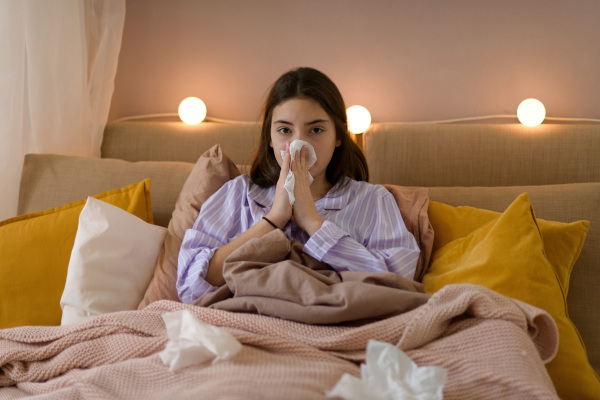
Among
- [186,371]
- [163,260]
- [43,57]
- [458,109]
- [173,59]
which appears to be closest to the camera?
[186,371]

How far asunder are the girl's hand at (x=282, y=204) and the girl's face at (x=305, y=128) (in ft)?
0.14

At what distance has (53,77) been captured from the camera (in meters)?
2.09

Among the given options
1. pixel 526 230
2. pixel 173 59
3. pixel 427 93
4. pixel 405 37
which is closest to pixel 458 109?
pixel 427 93

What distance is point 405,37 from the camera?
7.59 ft

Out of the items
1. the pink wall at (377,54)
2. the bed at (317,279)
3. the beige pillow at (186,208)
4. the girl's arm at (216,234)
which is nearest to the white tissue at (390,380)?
the bed at (317,279)

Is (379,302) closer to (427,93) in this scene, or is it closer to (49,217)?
(49,217)

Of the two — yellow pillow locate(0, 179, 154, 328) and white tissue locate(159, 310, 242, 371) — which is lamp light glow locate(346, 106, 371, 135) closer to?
yellow pillow locate(0, 179, 154, 328)

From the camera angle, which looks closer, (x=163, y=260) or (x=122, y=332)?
(x=122, y=332)

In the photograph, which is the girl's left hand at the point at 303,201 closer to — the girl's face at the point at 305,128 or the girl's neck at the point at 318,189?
the girl's face at the point at 305,128

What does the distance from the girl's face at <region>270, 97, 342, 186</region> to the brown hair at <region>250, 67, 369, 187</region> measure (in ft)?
0.09

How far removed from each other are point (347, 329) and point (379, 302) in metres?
0.08

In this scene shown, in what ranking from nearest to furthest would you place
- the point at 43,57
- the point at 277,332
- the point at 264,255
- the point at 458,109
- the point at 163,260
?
the point at 277,332
the point at 264,255
the point at 163,260
the point at 43,57
the point at 458,109

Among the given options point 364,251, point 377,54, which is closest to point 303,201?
point 364,251

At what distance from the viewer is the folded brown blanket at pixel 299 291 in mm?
1236
